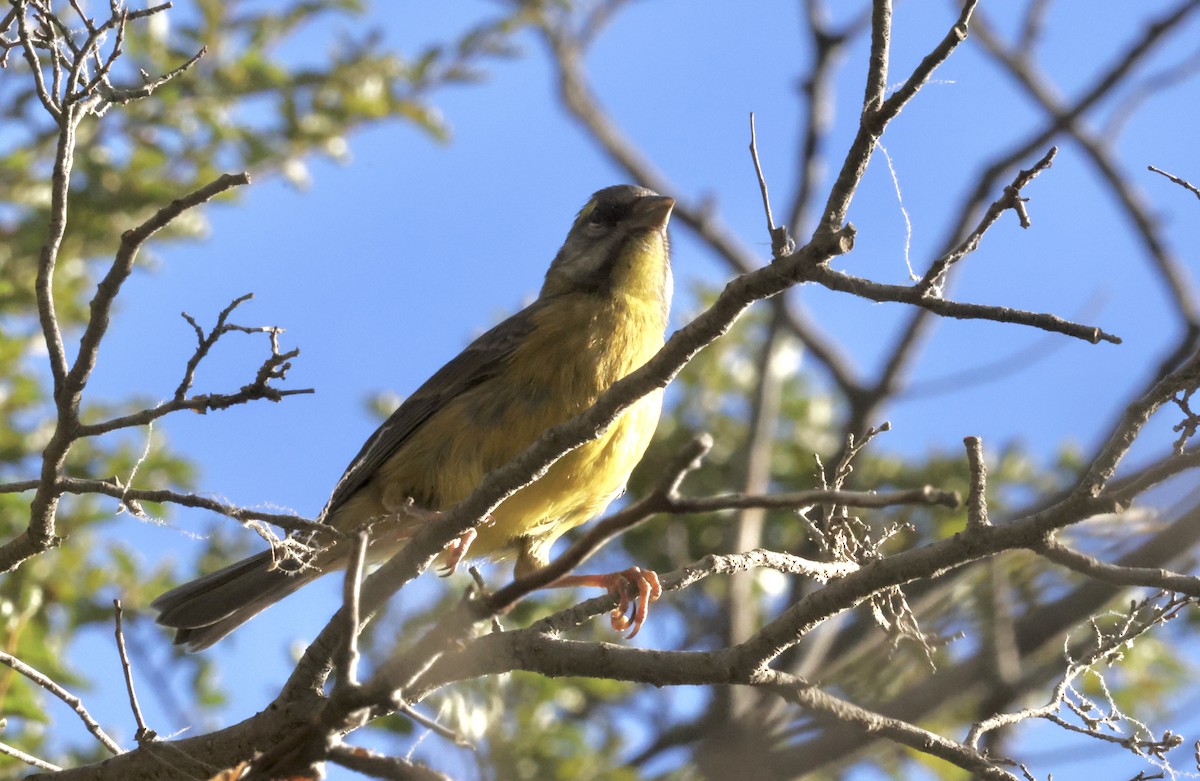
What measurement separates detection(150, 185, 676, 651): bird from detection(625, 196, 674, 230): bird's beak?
216 millimetres

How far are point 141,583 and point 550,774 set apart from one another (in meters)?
2.06

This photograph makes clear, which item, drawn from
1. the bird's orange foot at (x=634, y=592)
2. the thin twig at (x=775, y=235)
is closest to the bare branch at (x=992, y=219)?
the thin twig at (x=775, y=235)

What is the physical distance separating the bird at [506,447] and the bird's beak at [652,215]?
0.71ft

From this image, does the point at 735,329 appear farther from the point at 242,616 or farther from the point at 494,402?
the point at 242,616

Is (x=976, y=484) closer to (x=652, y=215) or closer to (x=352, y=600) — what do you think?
(x=352, y=600)

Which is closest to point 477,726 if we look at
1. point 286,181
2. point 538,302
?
point 538,302

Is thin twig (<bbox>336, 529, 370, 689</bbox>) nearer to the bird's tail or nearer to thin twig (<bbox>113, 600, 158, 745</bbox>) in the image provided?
thin twig (<bbox>113, 600, 158, 745</bbox>)

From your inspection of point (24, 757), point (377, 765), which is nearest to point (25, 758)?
point (24, 757)

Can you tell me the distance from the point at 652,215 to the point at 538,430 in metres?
1.40

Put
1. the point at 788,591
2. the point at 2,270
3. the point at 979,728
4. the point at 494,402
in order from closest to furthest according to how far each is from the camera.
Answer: the point at 979,728 → the point at 494,402 → the point at 2,270 → the point at 788,591

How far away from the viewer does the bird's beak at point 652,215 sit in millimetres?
6000

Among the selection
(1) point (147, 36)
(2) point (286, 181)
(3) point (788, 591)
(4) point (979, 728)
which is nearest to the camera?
(4) point (979, 728)

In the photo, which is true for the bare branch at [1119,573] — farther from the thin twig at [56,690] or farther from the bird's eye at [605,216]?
the bird's eye at [605,216]

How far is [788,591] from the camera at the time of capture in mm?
7703
